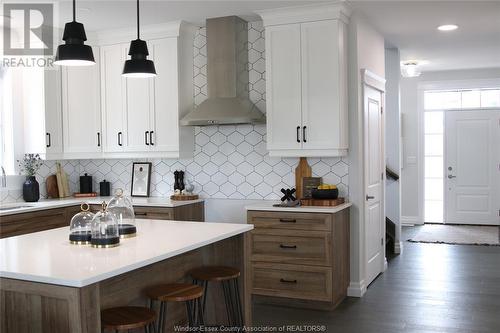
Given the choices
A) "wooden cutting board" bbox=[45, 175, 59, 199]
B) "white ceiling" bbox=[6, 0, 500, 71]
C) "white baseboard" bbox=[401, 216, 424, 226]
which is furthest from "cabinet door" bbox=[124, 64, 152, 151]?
"white baseboard" bbox=[401, 216, 424, 226]

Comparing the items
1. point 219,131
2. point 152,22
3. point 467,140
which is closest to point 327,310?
point 219,131

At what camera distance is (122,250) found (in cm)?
279

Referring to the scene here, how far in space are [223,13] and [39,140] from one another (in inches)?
91.8

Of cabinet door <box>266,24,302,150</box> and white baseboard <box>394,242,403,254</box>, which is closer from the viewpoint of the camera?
cabinet door <box>266,24,302,150</box>

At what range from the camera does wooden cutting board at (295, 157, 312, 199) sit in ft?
16.7

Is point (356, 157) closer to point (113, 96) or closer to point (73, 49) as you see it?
point (113, 96)

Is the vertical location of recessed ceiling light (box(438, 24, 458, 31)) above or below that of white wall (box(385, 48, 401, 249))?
above

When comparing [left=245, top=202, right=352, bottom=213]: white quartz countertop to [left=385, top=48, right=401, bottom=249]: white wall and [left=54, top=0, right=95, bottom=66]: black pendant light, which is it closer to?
[left=54, top=0, right=95, bottom=66]: black pendant light

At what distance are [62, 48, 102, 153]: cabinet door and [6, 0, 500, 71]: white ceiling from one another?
53 cm

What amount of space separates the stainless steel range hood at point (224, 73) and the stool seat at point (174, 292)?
2.25 metres

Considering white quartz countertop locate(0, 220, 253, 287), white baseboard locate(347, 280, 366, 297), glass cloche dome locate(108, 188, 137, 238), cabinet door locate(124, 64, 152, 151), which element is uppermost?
cabinet door locate(124, 64, 152, 151)

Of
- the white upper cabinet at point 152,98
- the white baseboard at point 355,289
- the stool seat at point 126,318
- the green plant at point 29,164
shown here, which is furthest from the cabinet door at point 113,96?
the stool seat at point 126,318

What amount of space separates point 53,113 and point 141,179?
1162mm

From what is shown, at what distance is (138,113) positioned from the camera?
18.2ft
